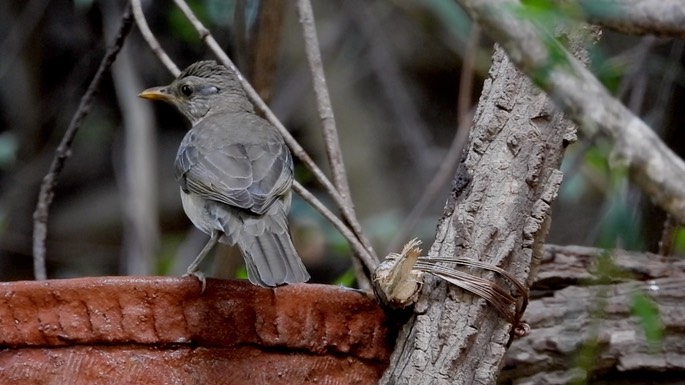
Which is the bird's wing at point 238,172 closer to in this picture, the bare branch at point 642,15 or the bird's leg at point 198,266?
the bird's leg at point 198,266

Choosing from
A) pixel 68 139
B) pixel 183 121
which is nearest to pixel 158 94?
A: pixel 68 139

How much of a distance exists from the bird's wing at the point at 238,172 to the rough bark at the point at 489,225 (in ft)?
2.56

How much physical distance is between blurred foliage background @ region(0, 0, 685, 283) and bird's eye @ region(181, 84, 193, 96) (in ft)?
4.07

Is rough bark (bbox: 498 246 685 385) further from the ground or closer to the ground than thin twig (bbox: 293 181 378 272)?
further from the ground

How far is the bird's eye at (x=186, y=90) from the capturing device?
13.2ft

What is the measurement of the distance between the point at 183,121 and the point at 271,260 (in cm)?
429

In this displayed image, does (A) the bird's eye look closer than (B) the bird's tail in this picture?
No

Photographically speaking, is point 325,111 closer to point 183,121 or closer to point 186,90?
point 186,90

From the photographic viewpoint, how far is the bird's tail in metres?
2.48

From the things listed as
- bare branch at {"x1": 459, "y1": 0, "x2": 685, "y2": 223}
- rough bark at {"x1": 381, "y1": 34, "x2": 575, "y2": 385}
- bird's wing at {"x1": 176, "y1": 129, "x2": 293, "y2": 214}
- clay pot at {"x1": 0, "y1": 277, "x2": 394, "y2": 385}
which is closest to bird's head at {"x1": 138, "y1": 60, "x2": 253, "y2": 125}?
bird's wing at {"x1": 176, "y1": 129, "x2": 293, "y2": 214}

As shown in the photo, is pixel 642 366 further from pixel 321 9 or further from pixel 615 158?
pixel 321 9

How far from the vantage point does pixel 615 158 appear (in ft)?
3.66

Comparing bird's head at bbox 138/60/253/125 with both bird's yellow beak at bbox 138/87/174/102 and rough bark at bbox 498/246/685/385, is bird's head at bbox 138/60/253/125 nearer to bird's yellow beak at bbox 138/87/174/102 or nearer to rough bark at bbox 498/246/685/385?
bird's yellow beak at bbox 138/87/174/102

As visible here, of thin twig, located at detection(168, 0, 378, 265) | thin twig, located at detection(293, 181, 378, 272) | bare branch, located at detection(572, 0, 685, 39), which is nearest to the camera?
bare branch, located at detection(572, 0, 685, 39)
